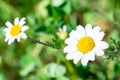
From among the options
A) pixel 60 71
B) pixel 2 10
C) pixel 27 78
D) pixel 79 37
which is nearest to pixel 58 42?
pixel 60 71

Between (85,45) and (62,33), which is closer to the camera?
(85,45)

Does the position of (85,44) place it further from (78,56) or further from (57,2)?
(57,2)

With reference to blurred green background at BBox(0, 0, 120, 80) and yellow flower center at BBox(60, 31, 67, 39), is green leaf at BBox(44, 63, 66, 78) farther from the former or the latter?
yellow flower center at BBox(60, 31, 67, 39)

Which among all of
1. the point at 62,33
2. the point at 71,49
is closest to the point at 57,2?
the point at 62,33

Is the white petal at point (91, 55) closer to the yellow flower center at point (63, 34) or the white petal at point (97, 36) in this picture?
the white petal at point (97, 36)

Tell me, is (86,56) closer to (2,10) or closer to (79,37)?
(79,37)

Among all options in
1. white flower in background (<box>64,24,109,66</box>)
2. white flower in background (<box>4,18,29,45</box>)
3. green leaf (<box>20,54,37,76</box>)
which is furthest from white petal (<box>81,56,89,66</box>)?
green leaf (<box>20,54,37,76</box>)

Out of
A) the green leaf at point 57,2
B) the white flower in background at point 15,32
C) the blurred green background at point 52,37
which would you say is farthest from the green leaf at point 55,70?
the white flower in background at point 15,32
